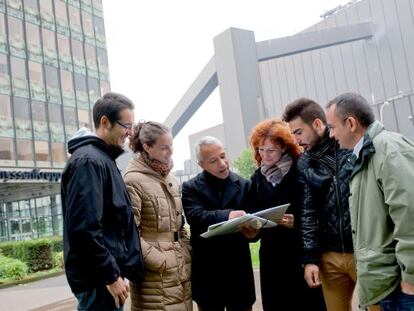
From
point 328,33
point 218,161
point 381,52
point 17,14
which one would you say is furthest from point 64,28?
point 218,161

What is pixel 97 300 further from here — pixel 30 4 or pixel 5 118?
pixel 30 4

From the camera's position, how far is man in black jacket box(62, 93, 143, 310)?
2256 mm

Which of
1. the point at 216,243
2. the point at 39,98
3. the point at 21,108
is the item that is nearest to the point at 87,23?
the point at 39,98

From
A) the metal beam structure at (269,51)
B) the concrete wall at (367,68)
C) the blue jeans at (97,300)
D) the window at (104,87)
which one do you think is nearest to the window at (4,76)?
the window at (104,87)

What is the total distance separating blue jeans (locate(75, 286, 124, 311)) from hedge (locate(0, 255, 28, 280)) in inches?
438

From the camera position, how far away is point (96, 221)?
2264 millimetres

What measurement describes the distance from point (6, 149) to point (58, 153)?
3.79 metres

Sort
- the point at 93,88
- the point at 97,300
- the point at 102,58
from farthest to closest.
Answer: the point at 102,58
the point at 93,88
the point at 97,300

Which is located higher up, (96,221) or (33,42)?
(33,42)

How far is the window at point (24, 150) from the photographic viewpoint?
25422mm

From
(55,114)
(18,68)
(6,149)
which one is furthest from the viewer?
(55,114)

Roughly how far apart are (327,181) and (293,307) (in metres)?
0.83

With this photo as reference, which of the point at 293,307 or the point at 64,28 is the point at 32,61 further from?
the point at 293,307

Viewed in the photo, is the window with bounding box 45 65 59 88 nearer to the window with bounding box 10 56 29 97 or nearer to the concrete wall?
the window with bounding box 10 56 29 97
